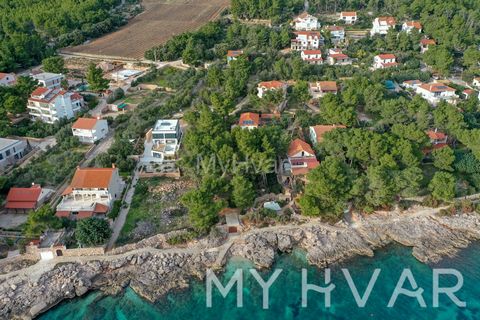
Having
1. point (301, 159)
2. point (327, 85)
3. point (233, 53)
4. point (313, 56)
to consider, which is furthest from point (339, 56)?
point (301, 159)

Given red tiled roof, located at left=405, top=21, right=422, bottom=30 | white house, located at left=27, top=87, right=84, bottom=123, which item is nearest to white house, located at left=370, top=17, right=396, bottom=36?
red tiled roof, located at left=405, top=21, right=422, bottom=30

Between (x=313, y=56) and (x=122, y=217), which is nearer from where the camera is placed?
(x=122, y=217)

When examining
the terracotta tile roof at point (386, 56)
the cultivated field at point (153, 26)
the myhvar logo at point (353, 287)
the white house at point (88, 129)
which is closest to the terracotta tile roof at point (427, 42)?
the terracotta tile roof at point (386, 56)

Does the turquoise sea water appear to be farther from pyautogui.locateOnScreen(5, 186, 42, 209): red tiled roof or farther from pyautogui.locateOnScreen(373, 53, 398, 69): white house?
pyautogui.locateOnScreen(373, 53, 398, 69): white house

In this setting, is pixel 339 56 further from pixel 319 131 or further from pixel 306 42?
pixel 319 131

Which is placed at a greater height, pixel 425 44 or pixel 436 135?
pixel 425 44

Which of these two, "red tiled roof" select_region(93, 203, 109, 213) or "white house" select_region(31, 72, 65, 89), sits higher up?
"white house" select_region(31, 72, 65, 89)
